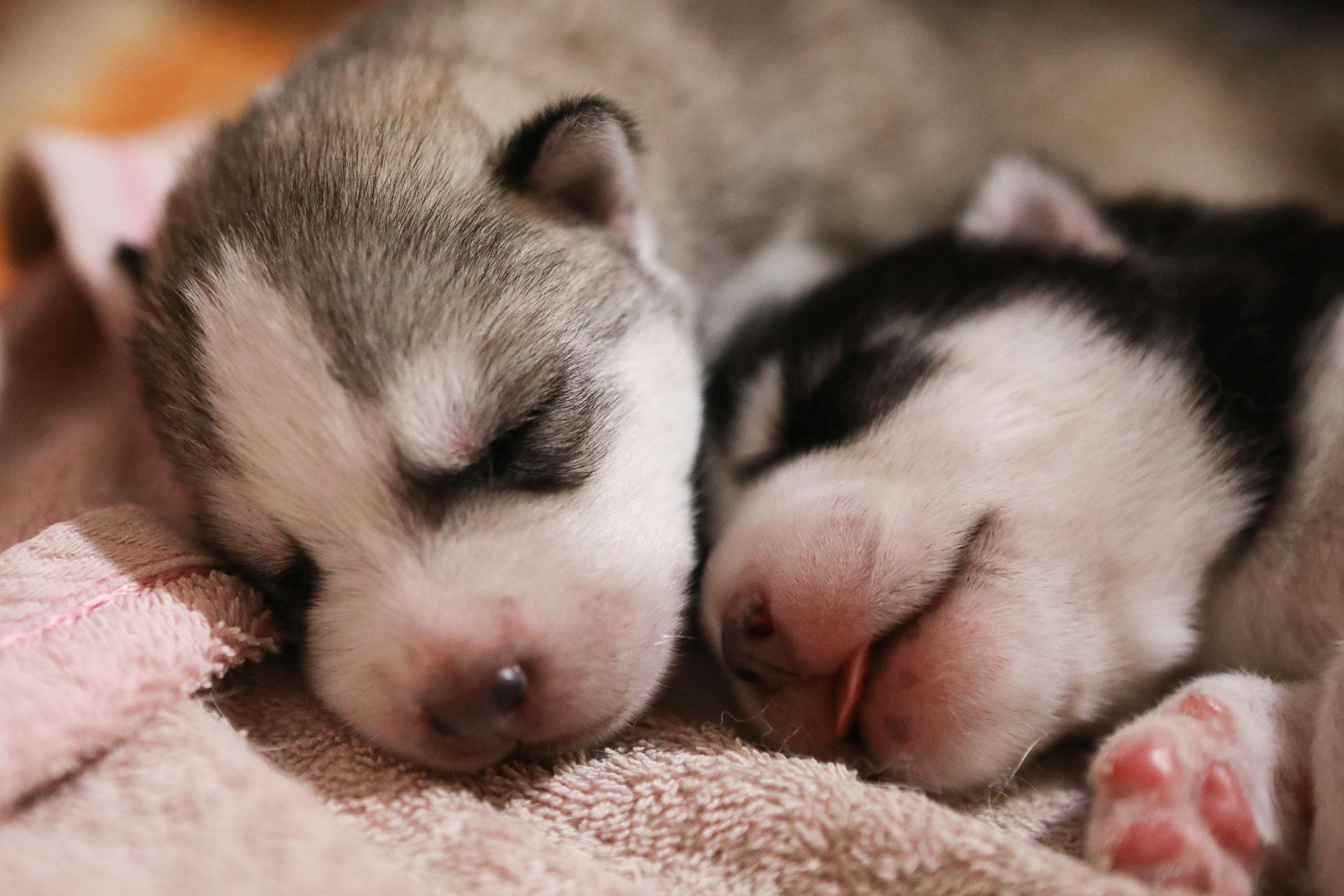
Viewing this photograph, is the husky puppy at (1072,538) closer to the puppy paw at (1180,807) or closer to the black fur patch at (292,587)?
the puppy paw at (1180,807)

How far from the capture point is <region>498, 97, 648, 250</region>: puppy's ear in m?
1.67

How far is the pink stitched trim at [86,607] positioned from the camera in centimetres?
138

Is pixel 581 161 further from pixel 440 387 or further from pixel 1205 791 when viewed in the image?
pixel 1205 791

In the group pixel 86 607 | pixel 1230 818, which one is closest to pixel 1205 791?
pixel 1230 818

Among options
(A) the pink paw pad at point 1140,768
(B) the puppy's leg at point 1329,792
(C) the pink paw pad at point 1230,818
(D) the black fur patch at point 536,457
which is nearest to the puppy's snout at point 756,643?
(D) the black fur patch at point 536,457

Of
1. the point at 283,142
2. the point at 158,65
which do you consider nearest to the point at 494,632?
the point at 283,142

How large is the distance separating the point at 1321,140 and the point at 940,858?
268 cm

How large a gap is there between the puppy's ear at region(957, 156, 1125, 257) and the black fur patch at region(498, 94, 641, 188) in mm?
703

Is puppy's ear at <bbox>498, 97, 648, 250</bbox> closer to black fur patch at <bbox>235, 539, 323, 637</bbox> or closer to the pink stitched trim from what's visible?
black fur patch at <bbox>235, 539, 323, 637</bbox>

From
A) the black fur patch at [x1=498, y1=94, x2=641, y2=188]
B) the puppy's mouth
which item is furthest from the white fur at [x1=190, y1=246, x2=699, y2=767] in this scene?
the black fur patch at [x1=498, y1=94, x2=641, y2=188]

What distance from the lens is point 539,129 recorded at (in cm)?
167

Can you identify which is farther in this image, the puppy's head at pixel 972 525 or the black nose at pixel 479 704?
the puppy's head at pixel 972 525

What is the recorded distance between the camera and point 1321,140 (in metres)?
3.03

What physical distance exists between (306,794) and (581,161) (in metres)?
1.01
